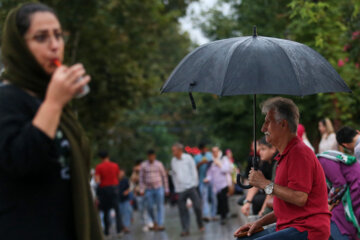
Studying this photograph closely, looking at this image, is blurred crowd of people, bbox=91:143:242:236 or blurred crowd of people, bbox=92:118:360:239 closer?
blurred crowd of people, bbox=92:118:360:239

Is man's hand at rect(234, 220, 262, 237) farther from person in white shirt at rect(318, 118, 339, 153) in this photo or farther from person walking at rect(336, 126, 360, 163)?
person in white shirt at rect(318, 118, 339, 153)

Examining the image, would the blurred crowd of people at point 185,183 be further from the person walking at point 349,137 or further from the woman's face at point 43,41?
the woman's face at point 43,41

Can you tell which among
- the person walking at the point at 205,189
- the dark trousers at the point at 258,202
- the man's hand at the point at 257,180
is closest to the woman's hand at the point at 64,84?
the man's hand at the point at 257,180

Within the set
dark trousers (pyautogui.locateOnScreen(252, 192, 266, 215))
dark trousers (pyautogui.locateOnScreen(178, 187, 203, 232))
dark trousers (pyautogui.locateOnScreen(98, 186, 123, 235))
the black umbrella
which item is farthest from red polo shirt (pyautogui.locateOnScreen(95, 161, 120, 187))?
the black umbrella

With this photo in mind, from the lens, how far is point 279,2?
16531 mm

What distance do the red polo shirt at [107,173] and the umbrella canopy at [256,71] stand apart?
11031mm

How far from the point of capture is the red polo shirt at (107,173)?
16.7m

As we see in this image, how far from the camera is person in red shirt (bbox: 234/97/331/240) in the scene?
466 cm

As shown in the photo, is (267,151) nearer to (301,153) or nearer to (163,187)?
(301,153)

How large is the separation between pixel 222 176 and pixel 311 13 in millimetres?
8307

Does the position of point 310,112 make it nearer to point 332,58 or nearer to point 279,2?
point 279,2

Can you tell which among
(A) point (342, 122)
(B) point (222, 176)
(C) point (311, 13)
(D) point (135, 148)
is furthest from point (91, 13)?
(D) point (135, 148)

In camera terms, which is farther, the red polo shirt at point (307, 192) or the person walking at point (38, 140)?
the red polo shirt at point (307, 192)

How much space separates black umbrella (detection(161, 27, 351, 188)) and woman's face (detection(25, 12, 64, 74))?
269 centimetres
